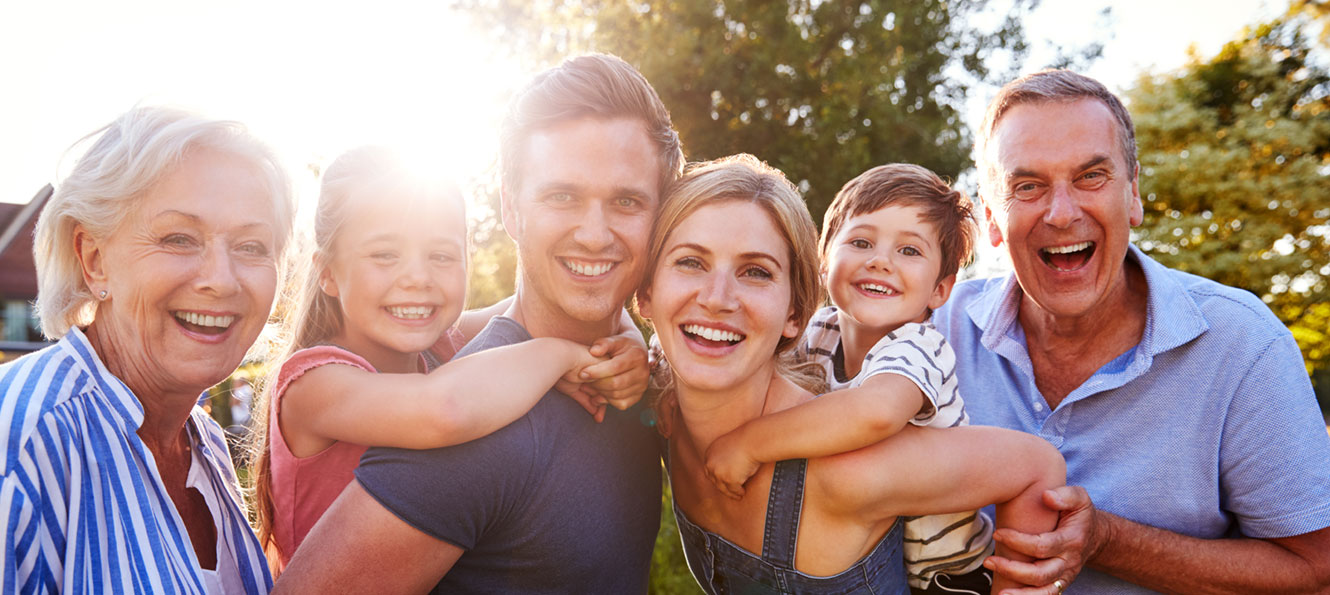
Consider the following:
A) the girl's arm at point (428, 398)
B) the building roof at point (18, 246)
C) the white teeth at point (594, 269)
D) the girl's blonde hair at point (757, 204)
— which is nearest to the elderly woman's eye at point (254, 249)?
the girl's arm at point (428, 398)

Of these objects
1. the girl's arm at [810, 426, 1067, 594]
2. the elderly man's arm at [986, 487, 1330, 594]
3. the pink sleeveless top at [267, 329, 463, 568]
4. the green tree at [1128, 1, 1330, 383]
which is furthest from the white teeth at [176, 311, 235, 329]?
the green tree at [1128, 1, 1330, 383]

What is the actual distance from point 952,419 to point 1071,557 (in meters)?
0.60

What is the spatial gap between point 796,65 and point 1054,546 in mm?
10588

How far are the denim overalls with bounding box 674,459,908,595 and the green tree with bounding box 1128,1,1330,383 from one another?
18.6 meters

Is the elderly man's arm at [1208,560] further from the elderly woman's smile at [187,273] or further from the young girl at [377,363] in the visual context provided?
the elderly woman's smile at [187,273]

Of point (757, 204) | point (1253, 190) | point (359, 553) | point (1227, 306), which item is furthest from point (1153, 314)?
point (1253, 190)

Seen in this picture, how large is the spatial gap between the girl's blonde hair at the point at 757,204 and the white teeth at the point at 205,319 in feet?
3.97

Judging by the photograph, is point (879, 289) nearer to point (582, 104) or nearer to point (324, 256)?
point (582, 104)

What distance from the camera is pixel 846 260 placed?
3096mm

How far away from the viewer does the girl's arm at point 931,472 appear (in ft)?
7.38

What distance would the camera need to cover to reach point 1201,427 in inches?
116

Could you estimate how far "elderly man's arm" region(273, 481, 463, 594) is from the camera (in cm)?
184

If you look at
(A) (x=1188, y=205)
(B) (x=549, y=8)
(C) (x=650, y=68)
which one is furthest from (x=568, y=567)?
(A) (x=1188, y=205)

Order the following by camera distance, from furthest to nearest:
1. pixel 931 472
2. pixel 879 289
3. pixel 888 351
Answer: pixel 879 289
pixel 888 351
pixel 931 472
